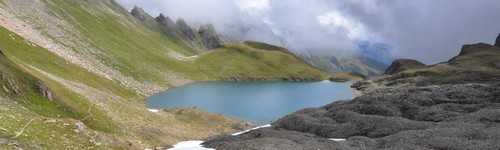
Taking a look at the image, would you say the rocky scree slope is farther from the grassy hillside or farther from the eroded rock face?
the eroded rock face

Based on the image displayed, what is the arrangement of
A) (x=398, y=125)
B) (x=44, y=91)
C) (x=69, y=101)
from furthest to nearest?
(x=69, y=101) < (x=398, y=125) < (x=44, y=91)

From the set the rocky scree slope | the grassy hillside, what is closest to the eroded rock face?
the grassy hillside

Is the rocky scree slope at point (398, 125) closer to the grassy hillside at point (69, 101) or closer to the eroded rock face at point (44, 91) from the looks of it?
the grassy hillside at point (69, 101)

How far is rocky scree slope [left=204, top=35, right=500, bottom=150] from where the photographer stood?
45.9 metres

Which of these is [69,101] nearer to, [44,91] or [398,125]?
[44,91]

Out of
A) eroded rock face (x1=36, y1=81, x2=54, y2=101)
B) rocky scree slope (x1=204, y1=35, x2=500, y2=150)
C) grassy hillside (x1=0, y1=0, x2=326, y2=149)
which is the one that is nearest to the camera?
grassy hillside (x1=0, y1=0, x2=326, y2=149)

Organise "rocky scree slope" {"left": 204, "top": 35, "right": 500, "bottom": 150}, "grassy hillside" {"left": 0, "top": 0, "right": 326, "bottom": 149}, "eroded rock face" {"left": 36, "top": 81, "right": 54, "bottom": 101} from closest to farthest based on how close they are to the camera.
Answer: "grassy hillside" {"left": 0, "top": 0, "right": 326, "bottom": 149} < "rocky scree slope" {"left": 204, "top": 35, "right": 500, "bottom": 150} < "eroded rock face" {"left": 36, "top": 81, "right": 54, "bottom": 101}

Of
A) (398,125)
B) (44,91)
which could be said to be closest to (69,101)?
(44,91)

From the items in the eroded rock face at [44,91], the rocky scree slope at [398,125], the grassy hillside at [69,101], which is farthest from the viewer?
the eroded rock face at [44,91]

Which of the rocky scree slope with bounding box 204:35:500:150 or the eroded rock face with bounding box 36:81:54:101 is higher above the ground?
the eroded rock face with bounding box 36:81:54:101

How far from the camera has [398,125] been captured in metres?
56.3

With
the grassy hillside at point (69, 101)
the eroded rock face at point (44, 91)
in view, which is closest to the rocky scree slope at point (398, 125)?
the grassy hillside at point (69, 101)

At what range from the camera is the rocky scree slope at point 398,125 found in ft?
151

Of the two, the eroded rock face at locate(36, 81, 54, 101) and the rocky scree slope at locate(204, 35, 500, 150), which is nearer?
the rocky scree slope at locate(204, 35, 500, 150)
